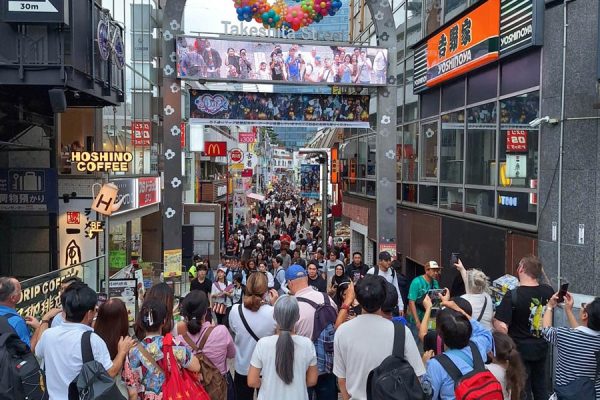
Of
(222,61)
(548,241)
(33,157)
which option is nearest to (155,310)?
(548,241)

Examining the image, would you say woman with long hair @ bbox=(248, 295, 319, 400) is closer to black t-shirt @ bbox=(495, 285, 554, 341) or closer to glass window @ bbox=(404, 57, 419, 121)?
black t-shirt @ bbox=(495, 285, 554, 341)

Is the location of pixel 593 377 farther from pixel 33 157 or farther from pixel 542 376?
pixel 33 157

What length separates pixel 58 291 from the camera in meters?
7.93

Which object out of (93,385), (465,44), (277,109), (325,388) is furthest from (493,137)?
(93,385)

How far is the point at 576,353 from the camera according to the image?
4.54 m

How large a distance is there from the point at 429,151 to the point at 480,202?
3.83m

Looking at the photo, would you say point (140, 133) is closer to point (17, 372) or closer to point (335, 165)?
point (335, 165)

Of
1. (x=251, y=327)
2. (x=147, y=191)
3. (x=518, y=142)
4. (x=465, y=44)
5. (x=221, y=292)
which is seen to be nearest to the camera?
(x=251, y=327)

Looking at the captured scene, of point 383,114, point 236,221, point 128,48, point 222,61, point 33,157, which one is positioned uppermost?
point 128,48

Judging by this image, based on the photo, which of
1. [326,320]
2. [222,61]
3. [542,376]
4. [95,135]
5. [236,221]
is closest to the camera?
[326,320]

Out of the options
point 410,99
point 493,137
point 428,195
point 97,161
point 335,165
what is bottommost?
point 428,195

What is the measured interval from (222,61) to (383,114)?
13.4 ft

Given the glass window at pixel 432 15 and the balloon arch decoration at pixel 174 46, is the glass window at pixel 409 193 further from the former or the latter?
the glass window at pixel 432 15

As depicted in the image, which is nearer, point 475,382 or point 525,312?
point 475,382
